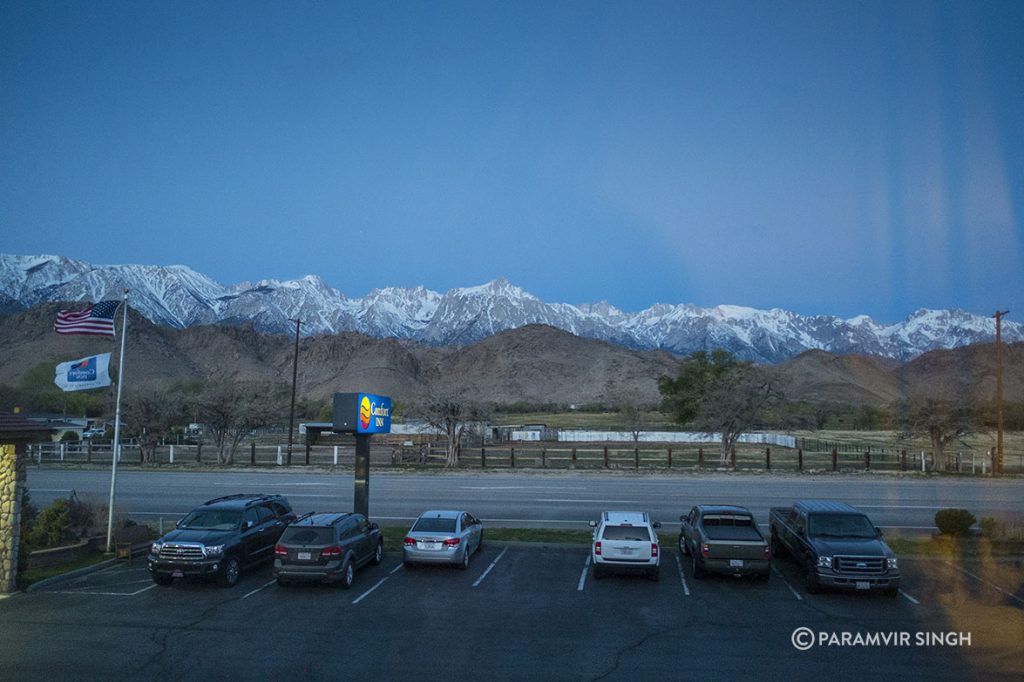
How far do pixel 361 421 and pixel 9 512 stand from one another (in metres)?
7.90

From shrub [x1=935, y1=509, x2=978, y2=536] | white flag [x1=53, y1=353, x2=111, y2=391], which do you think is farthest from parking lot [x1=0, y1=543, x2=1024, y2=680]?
white flag [x1=53, y1=353, x2=111, y2=391]

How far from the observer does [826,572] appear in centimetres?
1520

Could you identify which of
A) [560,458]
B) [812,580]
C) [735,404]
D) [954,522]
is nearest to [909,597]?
[812,580]

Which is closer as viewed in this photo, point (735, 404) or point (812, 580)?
point (812, 580)

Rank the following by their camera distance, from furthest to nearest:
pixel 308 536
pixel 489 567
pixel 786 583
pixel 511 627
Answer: pixel 489 567, pixel 786 583, pixel 308 536, pixel 511 627

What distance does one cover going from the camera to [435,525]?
1808 centimetres

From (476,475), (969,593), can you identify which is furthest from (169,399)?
(969,593)

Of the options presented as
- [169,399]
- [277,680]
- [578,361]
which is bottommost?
[277,680]

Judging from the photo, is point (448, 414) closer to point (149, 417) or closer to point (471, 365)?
point (149, 417)

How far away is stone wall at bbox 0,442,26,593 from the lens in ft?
51.5

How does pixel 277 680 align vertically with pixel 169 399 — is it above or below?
below

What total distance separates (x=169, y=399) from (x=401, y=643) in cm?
4530

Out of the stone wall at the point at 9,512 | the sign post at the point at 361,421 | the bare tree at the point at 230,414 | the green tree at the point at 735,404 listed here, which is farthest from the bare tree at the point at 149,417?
the green tree at the point at 735,404

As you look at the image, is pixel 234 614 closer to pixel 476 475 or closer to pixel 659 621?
pixel 659 621
